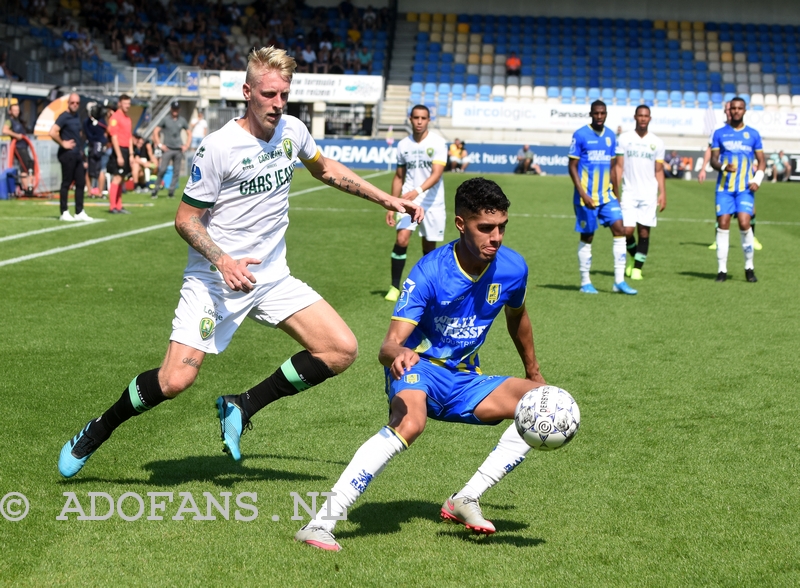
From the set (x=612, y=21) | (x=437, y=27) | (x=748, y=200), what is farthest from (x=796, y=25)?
(x=748, y=200)

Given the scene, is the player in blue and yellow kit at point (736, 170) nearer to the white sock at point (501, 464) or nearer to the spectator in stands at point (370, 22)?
the white sock at point (501, 464)

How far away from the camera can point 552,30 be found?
5103cm

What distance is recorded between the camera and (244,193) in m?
5.03

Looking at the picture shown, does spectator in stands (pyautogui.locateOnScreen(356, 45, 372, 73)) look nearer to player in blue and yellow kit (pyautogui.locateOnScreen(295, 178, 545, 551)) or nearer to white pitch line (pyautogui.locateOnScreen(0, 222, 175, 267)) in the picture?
white pitch line (pyautogui.locateOnScreen(0, 222, 175, 267))

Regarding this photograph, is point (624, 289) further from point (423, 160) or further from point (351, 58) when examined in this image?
Result: point (351, 58)

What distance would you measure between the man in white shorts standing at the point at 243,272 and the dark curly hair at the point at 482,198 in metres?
0.60

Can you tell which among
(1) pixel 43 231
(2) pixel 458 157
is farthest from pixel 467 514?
(2) pixel 458 157

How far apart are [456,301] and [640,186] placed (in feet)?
32.2

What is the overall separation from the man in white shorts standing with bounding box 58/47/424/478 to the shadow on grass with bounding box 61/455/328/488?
141 mm

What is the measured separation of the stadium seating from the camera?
154ft

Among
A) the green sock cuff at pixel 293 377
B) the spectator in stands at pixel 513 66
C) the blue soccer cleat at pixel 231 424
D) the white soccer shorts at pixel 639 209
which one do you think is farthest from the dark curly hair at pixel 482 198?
the spectator in stands at pixel 513 66

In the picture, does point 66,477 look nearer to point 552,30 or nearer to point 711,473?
point 711,473

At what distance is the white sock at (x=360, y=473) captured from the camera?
4188 millimetres

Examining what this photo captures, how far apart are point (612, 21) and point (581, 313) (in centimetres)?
4435
